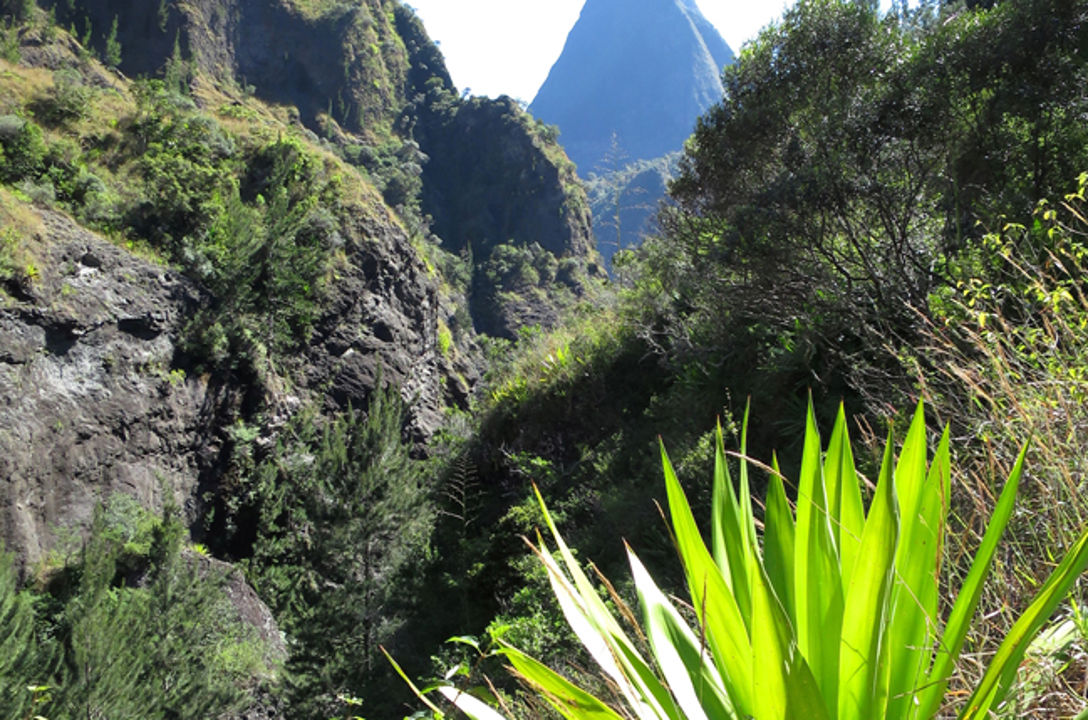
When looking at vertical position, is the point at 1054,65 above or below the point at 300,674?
above

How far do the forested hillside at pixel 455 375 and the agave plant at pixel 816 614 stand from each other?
92 millimetres

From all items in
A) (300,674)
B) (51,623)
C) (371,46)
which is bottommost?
(51,623)

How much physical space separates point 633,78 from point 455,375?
122980 mm

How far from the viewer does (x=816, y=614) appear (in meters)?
1.06

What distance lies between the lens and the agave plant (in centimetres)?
83

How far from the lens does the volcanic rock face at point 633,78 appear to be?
114m

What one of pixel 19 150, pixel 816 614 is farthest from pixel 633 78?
pixel 816 614

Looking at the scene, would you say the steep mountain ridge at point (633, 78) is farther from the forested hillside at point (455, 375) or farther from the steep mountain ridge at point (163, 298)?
the forested hillside at point (455, 375)

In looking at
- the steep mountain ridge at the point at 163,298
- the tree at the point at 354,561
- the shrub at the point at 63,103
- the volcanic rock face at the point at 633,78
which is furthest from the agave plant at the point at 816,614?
the volcanic rock face at the point at 633,78

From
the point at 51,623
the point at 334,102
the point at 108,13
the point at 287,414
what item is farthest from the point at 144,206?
the point at 334,102

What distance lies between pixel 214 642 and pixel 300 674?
73.7 inches

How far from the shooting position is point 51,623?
9.00m

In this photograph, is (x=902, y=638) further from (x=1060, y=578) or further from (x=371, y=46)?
(x=371, y=46)

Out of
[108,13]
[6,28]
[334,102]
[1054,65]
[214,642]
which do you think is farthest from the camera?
[334,102]
